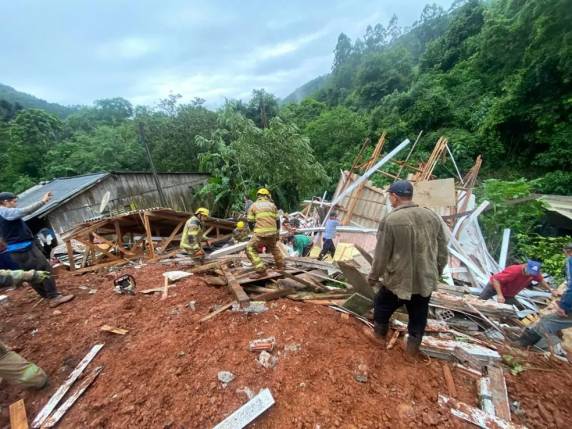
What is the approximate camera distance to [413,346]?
8.18ft

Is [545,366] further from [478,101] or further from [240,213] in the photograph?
[478,101]

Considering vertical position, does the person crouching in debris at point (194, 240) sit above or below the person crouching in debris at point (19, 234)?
below

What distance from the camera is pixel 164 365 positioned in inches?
100

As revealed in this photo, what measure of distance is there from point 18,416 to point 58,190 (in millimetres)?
13243

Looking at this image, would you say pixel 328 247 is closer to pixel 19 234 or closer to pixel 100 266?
pixel 100 266

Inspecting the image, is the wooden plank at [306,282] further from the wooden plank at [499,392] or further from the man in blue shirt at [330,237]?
the man in blue shirt at [330,237]

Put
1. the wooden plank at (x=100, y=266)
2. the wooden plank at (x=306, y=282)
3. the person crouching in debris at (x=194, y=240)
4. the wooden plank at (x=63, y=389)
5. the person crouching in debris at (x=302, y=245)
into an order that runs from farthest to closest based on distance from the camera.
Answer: the person crouching in debris at (x=302, y=245)
the wooden plank at (x=100, y=266)
the person crouching in debris at (x=194, y=240)
the wooden plank at (x=306, y=282)
the wooden plank at (x=63, y=389)

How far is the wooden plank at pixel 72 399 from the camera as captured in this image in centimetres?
217

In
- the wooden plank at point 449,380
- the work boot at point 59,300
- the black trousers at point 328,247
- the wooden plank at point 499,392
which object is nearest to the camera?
the wooden plank at point 499,392

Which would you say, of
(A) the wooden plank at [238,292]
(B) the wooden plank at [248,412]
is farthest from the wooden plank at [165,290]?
(B) the wooden plank at [248,412]

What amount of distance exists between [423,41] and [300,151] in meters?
43.8

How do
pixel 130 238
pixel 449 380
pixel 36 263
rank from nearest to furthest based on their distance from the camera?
pixel 449 380 → pixel 36 263 → pixel 130 238

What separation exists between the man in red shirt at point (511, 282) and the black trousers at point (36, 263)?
24.6 ft

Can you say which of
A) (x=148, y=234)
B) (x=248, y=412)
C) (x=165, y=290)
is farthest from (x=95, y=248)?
(x=248, y=412)
